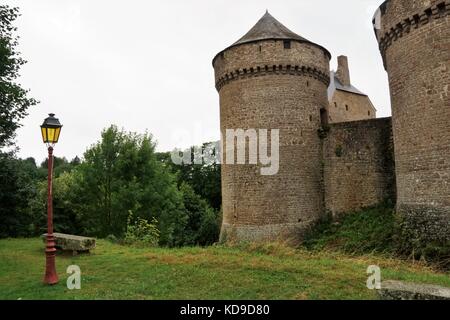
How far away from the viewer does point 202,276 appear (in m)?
6.75

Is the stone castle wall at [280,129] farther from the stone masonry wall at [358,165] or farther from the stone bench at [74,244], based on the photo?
the stone bench at [74,244]

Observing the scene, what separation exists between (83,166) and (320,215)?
45.0 feet

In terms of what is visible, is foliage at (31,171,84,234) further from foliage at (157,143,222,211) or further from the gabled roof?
the gabled roof

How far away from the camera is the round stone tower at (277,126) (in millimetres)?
14500

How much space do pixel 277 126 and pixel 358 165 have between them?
151 inches

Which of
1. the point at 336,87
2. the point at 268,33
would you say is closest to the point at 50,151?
the point at 268,33

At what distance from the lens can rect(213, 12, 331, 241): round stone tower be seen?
14.5 metres

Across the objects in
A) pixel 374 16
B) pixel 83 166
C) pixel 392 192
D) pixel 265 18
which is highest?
pixel 265 18

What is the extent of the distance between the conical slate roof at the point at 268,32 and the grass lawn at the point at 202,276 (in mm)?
9605

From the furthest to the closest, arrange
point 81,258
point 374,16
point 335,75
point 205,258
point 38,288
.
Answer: point 335,75 < point 374,16 < point 81,258 < point 205,258 < point 38,288

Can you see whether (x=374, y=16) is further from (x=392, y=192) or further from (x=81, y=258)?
(x=81, y=258)
